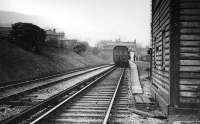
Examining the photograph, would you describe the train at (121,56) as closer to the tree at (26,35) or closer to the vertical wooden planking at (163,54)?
the tree at (26,35)

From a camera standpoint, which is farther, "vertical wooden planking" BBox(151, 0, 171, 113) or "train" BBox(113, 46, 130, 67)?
"train" BBox(113, 46, 130, 67)

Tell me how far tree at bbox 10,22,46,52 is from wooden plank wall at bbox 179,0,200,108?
21.5m

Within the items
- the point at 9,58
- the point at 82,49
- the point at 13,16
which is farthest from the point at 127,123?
the point at 13,16

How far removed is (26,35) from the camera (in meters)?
26.3

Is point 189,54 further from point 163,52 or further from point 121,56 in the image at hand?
point 121,56

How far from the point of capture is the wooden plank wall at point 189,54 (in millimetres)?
7094

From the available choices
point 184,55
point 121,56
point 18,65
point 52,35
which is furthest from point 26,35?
point 52,35

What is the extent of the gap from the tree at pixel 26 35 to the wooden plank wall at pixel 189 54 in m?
21.5

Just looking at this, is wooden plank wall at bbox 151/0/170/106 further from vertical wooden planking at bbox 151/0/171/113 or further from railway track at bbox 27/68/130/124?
railway track at bbox 27/68/130/124

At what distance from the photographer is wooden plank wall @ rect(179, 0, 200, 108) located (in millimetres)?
7094

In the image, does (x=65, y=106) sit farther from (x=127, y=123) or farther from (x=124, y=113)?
(x=127, y=123)

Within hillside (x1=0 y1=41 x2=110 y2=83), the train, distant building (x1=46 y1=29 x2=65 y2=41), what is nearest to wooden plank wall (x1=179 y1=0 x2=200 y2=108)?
hillside (x1=0 y1=41 x2=110 y2=83)

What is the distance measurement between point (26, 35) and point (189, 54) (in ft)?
72.7

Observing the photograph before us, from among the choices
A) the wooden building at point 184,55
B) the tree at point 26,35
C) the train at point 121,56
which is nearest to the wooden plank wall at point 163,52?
the wooden building at point 184,55
